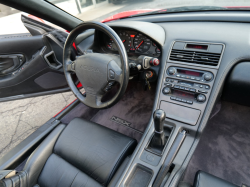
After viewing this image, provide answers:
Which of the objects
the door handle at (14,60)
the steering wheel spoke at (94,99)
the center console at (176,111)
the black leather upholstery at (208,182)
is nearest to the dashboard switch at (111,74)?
the steering wheel spoke at (94,99)

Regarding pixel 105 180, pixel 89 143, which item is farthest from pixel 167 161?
pixel 89 143

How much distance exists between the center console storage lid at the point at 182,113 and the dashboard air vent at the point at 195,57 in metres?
0.32

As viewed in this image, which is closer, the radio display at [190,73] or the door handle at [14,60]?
the radio display at [190,73]

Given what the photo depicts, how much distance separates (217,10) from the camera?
1292mm

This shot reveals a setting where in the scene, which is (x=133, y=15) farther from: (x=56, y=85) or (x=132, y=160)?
(x=132, y=160)

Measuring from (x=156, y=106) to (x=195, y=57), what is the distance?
1.38ft

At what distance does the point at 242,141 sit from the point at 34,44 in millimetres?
2115

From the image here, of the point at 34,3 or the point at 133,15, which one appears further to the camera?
the point at 133,15

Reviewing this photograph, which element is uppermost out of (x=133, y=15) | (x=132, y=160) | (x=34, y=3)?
(x=34, y=3)

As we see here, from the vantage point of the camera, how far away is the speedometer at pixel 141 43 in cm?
144

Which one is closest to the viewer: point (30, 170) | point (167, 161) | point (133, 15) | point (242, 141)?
point (167, 161)

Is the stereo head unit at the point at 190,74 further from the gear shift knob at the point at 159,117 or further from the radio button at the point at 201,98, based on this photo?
the gear shift knob at the point at 159,117

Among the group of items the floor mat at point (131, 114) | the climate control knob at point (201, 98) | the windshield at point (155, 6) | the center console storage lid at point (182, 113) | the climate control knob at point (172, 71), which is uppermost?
the windshield at point (155, 6)

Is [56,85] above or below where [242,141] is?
above
